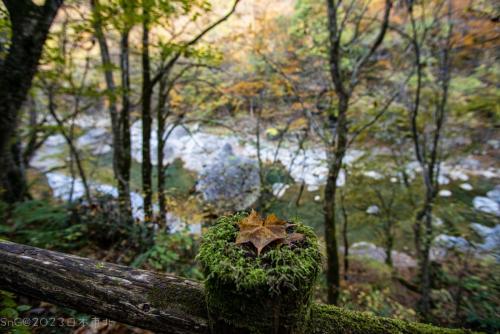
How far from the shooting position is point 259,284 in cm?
81

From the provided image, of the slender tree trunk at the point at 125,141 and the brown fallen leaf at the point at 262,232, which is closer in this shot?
the brown fallen leaf at the point at 262,232

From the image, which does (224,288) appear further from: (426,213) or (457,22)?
(457,22)

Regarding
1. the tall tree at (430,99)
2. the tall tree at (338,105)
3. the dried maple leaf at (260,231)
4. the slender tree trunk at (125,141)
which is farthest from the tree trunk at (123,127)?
the tall tree at (430,99)

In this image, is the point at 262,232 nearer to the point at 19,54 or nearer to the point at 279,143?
the point at 19,54

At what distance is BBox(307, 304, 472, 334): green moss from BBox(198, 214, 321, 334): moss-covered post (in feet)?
0.57

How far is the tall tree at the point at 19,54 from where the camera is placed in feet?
6.91

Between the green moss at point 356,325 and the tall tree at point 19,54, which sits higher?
the tall tree at point 19,54

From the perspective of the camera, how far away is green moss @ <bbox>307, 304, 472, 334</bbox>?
1.09 m

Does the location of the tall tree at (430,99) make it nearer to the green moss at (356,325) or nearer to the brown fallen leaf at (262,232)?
the green moss at (356,325)

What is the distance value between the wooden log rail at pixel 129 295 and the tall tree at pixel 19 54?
4.91ft

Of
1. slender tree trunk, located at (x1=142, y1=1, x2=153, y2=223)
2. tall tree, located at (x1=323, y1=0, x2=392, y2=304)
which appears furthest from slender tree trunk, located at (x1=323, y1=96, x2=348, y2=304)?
slender tree trunk, located at (x1=142, y1=1, x2=153, y2=223)

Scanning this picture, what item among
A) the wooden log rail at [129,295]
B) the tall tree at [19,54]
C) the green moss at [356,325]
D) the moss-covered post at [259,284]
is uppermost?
the tall tree at [19,54]

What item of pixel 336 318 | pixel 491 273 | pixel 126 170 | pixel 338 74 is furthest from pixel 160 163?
pixel 491 273

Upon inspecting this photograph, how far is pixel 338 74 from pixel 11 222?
5.70 m
